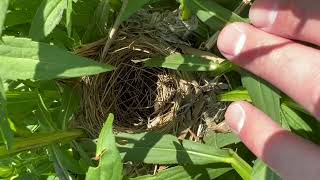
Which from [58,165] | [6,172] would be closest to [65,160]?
[58,165]

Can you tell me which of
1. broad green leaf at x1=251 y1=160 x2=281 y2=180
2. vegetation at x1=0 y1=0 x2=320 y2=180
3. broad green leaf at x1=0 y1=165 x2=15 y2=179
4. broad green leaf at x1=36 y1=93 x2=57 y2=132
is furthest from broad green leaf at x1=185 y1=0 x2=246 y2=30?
broad green leaf at x1=0 y1=165 x2=15 y2=179

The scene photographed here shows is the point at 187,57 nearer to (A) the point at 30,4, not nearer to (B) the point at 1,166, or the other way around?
(A) the point at 30,4

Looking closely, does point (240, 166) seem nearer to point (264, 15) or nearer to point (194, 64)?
point (194, 64)

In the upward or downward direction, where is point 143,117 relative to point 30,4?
downward

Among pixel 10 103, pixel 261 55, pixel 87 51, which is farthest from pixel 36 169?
pixel 261 55

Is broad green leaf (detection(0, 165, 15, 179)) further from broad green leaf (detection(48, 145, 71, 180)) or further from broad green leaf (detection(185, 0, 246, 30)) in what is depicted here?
broad green leaf (detection(185, 0, 246, 30))

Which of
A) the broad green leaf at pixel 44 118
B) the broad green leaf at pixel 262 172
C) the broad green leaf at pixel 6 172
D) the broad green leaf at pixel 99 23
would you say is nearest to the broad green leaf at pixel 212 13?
the broad green leaf at pixel 99 23

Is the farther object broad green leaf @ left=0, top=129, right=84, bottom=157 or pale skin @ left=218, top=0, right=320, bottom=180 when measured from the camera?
broad green leaf @ left=0, top=129, right=84, bottom=157
